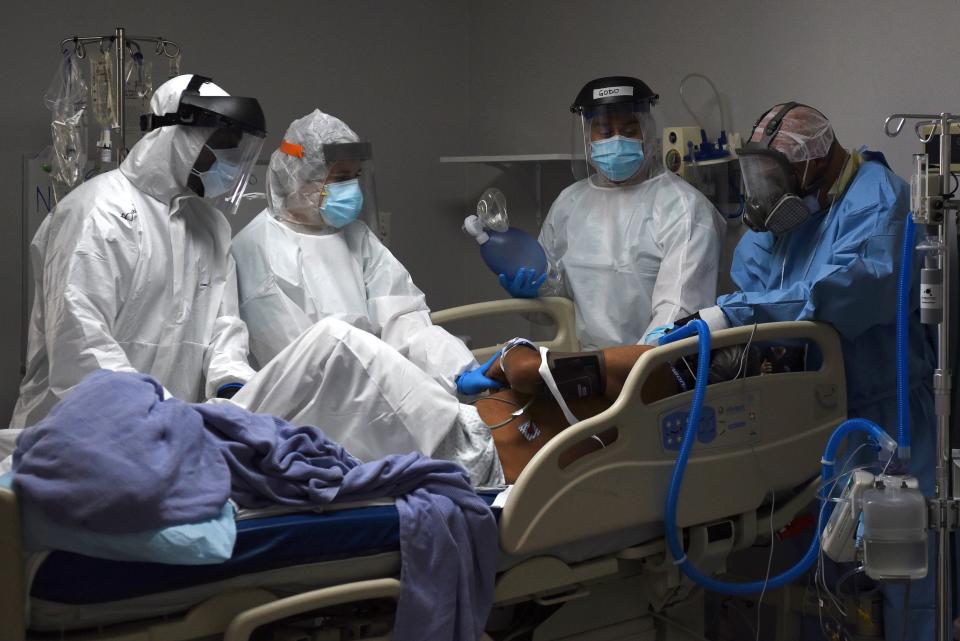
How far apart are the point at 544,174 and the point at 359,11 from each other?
3.68 ft

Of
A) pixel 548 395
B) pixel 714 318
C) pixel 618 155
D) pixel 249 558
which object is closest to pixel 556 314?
pixel 618 155

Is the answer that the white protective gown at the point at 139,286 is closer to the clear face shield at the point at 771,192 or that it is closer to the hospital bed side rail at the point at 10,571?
the hospital bed side rail at the point at 10,571

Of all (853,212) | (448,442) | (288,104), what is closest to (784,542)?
(853,212)

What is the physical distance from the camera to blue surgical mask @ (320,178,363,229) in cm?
353

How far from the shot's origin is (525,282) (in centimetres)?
365

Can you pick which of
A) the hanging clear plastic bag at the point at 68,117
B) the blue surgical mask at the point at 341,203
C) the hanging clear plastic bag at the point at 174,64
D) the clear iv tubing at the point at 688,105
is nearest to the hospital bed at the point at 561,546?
the clear iv tubing at the point at 688,105

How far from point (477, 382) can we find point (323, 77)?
92.1 inches

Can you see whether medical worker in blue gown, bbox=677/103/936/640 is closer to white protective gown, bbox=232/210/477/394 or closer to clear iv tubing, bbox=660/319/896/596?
clear iv tubing, bbox=660/319/896/596

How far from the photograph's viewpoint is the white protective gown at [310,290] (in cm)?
343

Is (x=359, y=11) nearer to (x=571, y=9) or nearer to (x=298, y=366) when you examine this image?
(x=571, y=9)

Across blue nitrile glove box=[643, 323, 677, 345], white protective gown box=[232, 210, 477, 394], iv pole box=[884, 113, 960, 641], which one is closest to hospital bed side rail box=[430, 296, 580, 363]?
white protective gown box=[232, 210, 477, 394]

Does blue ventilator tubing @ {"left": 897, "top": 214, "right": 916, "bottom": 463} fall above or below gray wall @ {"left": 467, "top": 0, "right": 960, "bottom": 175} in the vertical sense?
below

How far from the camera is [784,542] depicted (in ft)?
11.6

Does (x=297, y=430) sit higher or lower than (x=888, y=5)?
lower
